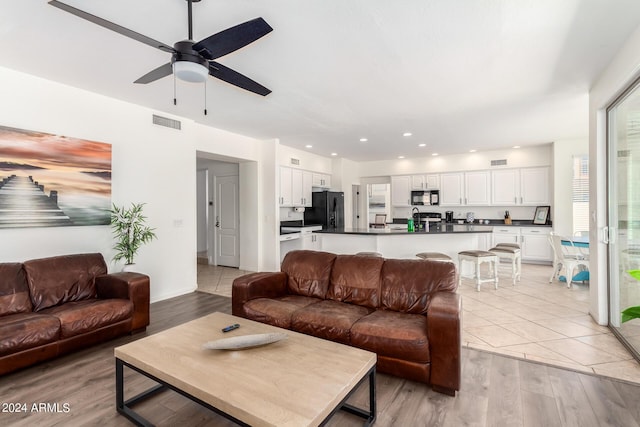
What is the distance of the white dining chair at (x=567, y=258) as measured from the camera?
497 centimetres

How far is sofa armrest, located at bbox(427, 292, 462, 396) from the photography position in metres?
2.07

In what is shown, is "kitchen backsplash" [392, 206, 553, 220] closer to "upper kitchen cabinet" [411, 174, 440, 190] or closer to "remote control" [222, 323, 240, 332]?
"upper kitchen cabinet" [411, 174, 440, 190]

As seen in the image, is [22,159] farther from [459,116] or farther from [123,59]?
[459,116]

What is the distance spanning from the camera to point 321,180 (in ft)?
26.8

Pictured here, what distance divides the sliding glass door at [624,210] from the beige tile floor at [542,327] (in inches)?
9.6

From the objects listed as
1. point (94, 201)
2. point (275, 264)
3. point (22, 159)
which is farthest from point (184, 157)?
point (275, 264)

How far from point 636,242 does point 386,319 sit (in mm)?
2297

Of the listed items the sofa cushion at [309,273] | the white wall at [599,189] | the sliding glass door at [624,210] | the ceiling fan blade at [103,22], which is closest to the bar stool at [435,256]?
the white wall at [599,189]

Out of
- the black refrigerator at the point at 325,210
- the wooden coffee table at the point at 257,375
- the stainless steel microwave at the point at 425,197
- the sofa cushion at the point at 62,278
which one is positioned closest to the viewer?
the wooden coffee table at the point at 257,375

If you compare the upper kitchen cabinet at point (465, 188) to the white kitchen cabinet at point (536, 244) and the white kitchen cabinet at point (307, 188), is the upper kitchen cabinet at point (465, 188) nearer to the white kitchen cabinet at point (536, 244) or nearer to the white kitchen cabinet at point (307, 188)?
the white kitchen cabinet at point (536, 244)

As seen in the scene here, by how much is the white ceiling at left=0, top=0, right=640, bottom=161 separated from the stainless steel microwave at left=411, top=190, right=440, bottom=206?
350 centimetres

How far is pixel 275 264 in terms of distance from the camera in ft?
20.4

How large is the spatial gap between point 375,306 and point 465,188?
6.14m

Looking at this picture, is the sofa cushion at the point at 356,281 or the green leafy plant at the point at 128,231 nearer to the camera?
the sofa cushion at the point at 356,281
